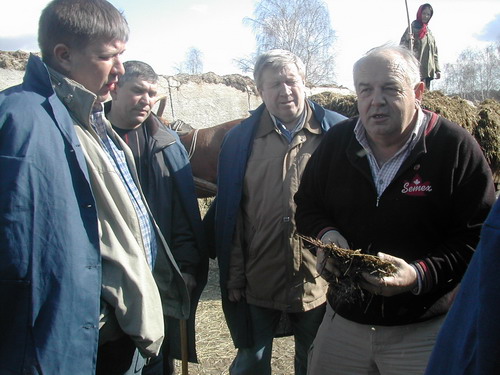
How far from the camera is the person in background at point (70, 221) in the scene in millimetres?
1319

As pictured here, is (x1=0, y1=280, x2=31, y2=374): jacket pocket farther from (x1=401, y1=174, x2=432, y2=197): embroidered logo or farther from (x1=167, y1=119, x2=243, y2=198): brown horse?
(x1=167, y1=119, x2=243, y2=198): brown horse

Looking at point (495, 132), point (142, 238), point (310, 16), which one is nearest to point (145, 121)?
point (142, 238)

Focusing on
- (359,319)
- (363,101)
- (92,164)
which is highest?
(363,101)

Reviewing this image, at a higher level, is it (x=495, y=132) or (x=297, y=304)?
(x=495, y=132)

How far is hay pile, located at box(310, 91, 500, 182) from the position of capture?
17.9ft

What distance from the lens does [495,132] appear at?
18.6ft

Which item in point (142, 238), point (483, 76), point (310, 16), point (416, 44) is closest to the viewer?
point (142, 238)

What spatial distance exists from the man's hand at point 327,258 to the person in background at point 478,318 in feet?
2.89

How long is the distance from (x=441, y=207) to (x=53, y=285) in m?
1.40

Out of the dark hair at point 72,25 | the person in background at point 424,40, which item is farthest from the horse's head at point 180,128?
the person in background at point 424,40

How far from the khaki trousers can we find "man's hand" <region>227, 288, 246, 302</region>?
67 cm

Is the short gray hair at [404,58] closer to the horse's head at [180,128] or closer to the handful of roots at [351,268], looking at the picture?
the handful of roots at [351,268]

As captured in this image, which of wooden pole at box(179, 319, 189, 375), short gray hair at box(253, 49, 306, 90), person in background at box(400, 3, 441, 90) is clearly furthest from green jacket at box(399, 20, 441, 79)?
wooden pole at box(179, 319, 189, 375)

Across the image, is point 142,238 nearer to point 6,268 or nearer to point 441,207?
point 6,268
